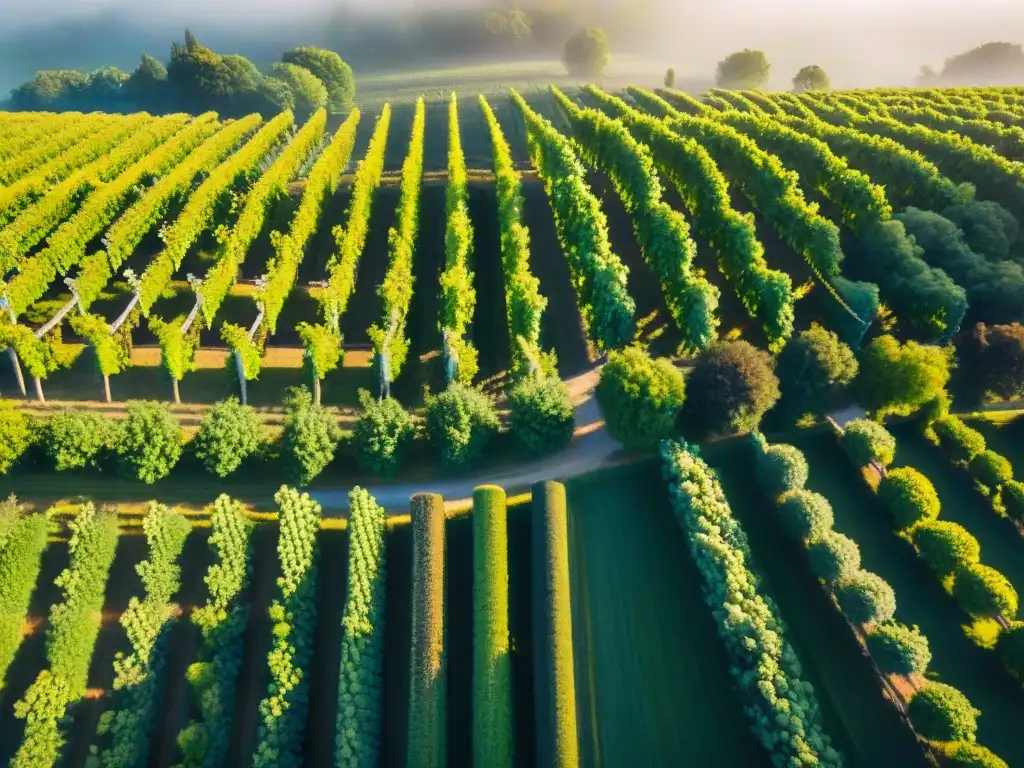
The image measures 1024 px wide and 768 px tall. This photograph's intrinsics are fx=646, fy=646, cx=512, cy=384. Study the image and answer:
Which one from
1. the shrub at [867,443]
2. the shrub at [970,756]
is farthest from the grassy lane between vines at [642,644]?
the shrub at [867,443]

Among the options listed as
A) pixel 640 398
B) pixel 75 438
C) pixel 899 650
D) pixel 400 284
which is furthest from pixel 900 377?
pixel 75 438

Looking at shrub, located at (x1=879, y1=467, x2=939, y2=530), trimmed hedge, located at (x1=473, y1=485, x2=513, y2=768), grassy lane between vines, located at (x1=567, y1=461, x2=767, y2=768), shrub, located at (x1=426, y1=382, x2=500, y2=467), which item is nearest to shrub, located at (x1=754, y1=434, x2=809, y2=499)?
shrub, located at (x1=879, y1=467, x2=939, y2=530)

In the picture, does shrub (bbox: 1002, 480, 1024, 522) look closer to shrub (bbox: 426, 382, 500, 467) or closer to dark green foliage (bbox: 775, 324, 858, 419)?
dark green foliage (bbox: 775, 324, 858, 419)

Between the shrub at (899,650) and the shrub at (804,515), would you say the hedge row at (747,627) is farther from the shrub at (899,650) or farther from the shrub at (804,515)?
the shrub at (899,650)

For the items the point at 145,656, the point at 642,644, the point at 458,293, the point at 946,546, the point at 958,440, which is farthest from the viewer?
the point at 458,293

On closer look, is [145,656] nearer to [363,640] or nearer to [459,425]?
[363,640]
